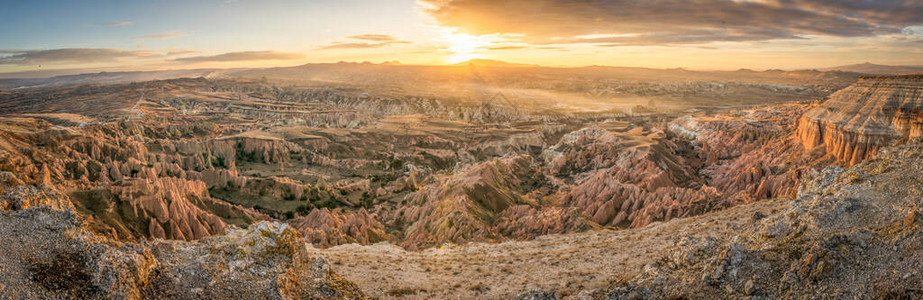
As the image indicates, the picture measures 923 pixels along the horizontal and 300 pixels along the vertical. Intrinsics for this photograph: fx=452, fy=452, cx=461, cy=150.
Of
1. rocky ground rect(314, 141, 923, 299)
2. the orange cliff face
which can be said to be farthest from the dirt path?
the orange cliff face

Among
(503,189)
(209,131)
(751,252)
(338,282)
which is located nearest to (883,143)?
(503,189)

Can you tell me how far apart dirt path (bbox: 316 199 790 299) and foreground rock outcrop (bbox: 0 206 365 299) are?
320 centimetres

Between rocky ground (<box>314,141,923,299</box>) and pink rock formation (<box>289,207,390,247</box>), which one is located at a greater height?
rocky ground (<box>314,141,923,299</box>)

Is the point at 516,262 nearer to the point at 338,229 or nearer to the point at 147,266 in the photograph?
the point at 338,229

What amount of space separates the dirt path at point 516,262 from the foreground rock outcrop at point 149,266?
3195 mm

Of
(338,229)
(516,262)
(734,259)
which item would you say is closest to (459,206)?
(338,229)

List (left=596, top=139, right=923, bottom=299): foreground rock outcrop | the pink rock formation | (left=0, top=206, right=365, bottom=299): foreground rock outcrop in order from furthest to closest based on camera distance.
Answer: the pink rock formation, (left=596, top=139, right=923, bottom=299): foreground rock outcrop, (left=0, top=206, right=365, bottom=299): foreground rock outcrop

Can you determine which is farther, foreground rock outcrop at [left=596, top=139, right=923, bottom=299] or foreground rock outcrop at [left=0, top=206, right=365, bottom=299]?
foreground rock outcrop at [left=596, top=139, right=923, bottom=299]

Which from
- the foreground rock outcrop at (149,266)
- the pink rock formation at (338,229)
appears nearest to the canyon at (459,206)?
the foreground rock outcrop at (149,266)

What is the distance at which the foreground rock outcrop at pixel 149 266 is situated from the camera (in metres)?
8.20

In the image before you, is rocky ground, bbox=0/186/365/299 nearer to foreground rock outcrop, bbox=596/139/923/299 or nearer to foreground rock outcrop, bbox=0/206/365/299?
foreground rock outcrop, bbox=0/206/365/299

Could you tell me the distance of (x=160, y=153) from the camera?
170 ft

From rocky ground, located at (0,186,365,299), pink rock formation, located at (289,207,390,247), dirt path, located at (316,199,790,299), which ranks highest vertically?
rocky ground, located at (0,186,365,299)

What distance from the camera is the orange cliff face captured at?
33781mm
